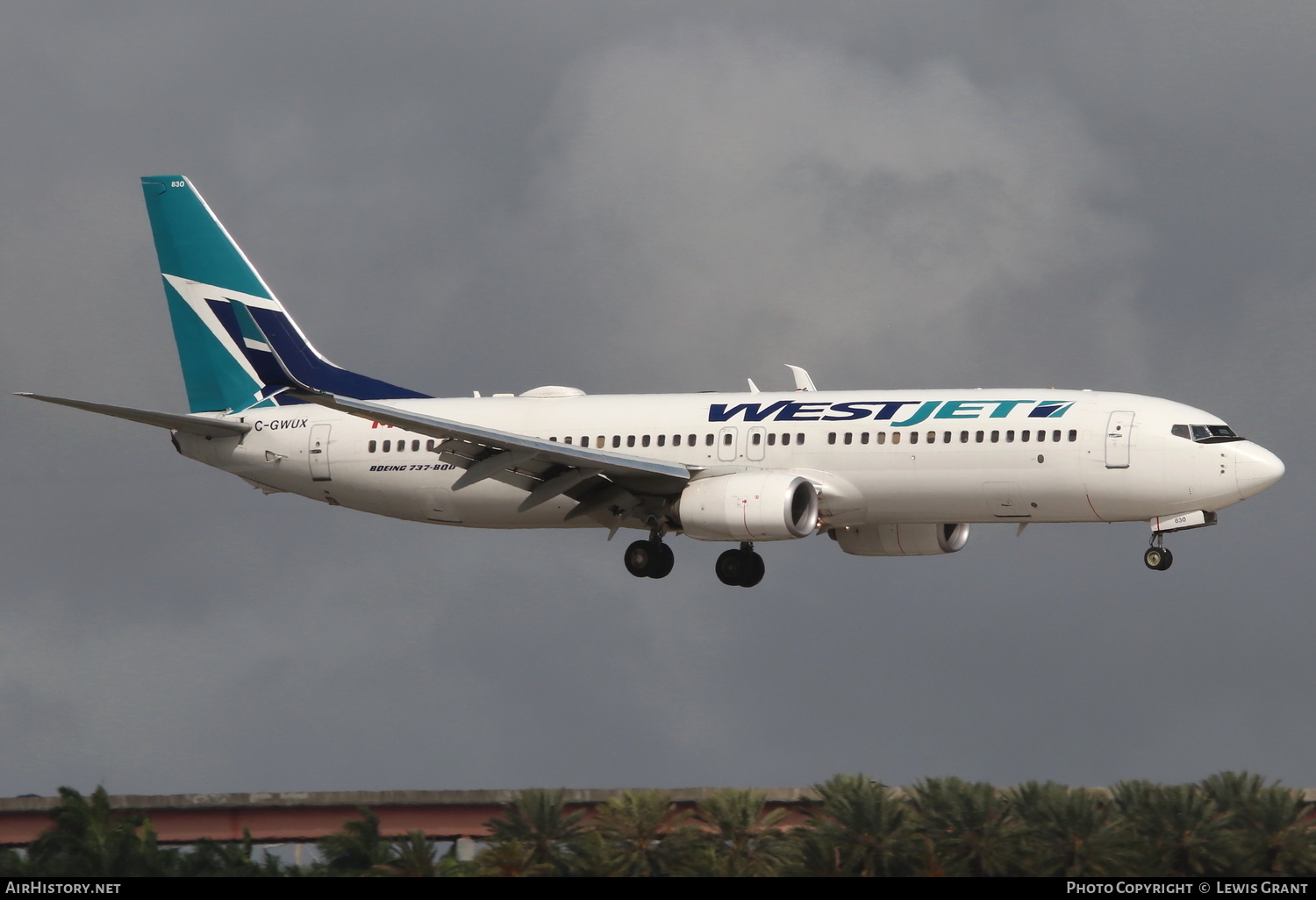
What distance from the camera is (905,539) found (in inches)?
2621

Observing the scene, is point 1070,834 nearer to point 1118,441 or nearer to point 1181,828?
point 1181,828

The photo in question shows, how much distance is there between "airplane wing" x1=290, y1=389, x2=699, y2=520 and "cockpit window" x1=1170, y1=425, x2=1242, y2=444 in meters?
13.8

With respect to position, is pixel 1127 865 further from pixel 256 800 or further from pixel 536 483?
pixel 256 800

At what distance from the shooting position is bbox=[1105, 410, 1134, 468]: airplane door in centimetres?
5859

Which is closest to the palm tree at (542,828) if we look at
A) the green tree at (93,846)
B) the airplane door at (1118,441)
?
the green tree at (93,846)

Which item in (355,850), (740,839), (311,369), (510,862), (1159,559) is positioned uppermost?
(311,369)

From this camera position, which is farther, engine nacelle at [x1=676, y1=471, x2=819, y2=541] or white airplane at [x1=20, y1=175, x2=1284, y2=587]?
engine nacelle at [x1=676, y1=471, x2=819, y2=541]

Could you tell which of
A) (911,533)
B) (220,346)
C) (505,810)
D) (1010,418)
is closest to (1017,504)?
(1010,418)

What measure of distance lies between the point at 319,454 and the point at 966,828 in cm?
2346

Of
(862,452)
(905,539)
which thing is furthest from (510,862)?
(905,539)

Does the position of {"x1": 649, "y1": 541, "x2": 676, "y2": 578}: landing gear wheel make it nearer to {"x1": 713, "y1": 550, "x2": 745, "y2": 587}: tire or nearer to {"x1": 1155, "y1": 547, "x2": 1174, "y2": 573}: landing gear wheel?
{"x1": 713, "y1": 550, "x2": 745, "y2": 587}: tire

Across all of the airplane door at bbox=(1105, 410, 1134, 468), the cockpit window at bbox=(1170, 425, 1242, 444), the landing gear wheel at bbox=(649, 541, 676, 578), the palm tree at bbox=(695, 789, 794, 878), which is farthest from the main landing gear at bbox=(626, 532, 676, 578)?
the cockpit window at bbox=(1170, 425, 1242, 444)

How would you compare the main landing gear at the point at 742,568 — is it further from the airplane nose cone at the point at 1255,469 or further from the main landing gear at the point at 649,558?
the airplane nose cone at the point at 1255,469

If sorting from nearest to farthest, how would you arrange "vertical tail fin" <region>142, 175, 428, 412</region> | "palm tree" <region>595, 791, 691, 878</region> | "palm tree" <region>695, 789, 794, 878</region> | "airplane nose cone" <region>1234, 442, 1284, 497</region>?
1. "airplane nose cone" <region>1234, 442, 1284, 497</region>
2. "palm tree" <region>695, 789, 794, 878</region>
3. "palm tree" <region>595, 791, 691, 878</region>
4. "vertical tail fin" <region>142, 175, 428, 412</region>
